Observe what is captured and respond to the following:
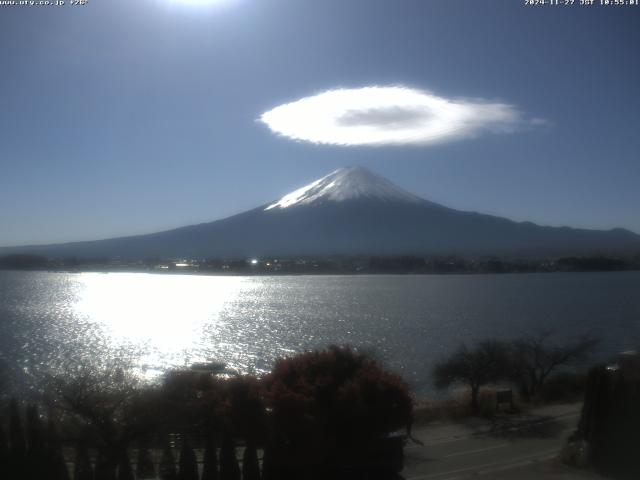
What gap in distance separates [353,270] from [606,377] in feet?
204

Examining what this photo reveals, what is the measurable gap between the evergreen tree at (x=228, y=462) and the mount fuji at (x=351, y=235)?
290ft

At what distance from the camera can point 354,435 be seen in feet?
23.6

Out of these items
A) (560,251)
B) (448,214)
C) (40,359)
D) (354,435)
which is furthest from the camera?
(448,214)

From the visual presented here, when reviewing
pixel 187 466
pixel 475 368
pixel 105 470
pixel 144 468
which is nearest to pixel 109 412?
pixel 144 468

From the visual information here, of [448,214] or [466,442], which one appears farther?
[448,214]

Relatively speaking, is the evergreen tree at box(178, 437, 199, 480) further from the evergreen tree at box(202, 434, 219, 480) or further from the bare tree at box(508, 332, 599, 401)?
the bare tree at box(508, 332, 599, 401)

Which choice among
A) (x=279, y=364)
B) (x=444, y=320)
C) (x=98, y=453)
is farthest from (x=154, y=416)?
(x=444, y=320)

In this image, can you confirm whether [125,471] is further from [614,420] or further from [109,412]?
[614,420]

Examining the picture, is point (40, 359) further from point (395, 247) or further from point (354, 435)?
point (395, 247)

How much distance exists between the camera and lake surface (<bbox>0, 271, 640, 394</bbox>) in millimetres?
20969

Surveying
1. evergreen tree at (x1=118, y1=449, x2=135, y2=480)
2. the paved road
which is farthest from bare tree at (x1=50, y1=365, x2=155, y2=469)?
the paved road

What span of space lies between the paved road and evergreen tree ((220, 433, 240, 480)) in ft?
7.57

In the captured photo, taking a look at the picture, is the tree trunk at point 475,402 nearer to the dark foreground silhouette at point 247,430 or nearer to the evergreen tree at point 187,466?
the dark foreground silhouette at point 247,430

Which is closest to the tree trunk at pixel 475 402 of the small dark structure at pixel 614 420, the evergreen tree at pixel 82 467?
the small dark structure at pixel 614 420
